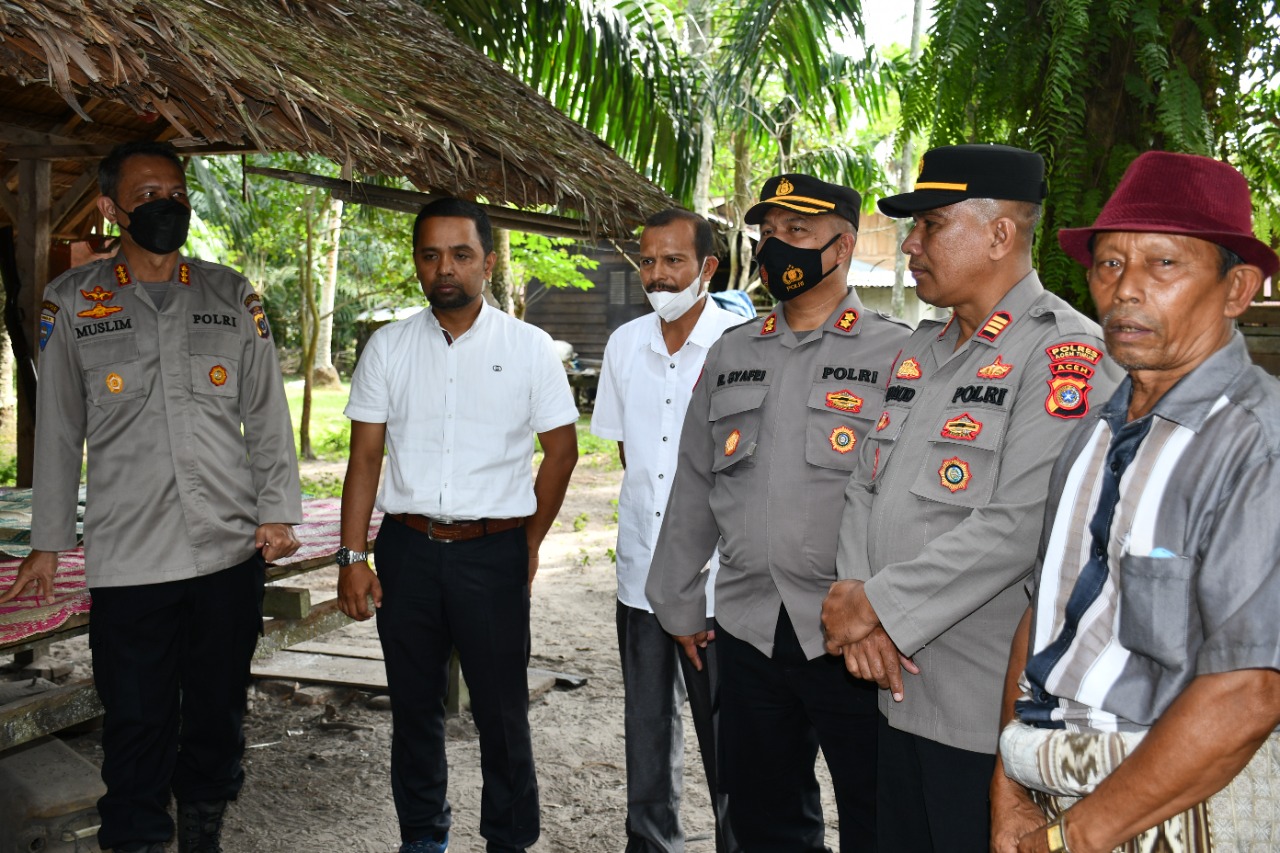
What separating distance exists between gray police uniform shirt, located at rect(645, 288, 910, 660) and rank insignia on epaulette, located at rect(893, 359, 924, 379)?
255 millimetres

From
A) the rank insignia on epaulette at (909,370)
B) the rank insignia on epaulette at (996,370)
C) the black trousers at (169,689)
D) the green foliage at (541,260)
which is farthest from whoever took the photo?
the green foliage at (541,260)

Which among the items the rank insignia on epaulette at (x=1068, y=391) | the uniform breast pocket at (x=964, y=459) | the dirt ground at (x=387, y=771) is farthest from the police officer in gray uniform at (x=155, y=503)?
the rank insignia on epaulette at (x=1068, y=391)

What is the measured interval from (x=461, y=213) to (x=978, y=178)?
1.92 metres

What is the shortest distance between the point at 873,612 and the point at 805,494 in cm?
60

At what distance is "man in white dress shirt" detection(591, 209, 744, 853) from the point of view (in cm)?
355

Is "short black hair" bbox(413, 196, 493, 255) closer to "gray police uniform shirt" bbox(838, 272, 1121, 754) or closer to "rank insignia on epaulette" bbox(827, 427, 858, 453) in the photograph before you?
"rank insignia on epaulette" bbox(827, 427, 858, 453)

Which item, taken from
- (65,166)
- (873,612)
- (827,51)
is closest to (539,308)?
(827,51)

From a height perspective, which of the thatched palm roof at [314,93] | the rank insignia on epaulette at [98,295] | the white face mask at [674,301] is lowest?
the rank insignia on epaulette at [98,295]

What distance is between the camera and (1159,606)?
5.46 feet

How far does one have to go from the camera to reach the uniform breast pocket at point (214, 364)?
3535mm

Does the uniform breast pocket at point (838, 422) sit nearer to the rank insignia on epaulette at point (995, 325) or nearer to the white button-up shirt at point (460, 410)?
the rank insignia on epaulette at point (995, 325)

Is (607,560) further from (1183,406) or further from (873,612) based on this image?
(1183,406)

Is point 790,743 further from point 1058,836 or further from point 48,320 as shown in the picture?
point 48,320

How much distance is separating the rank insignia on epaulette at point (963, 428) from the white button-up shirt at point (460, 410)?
5.57 ft
